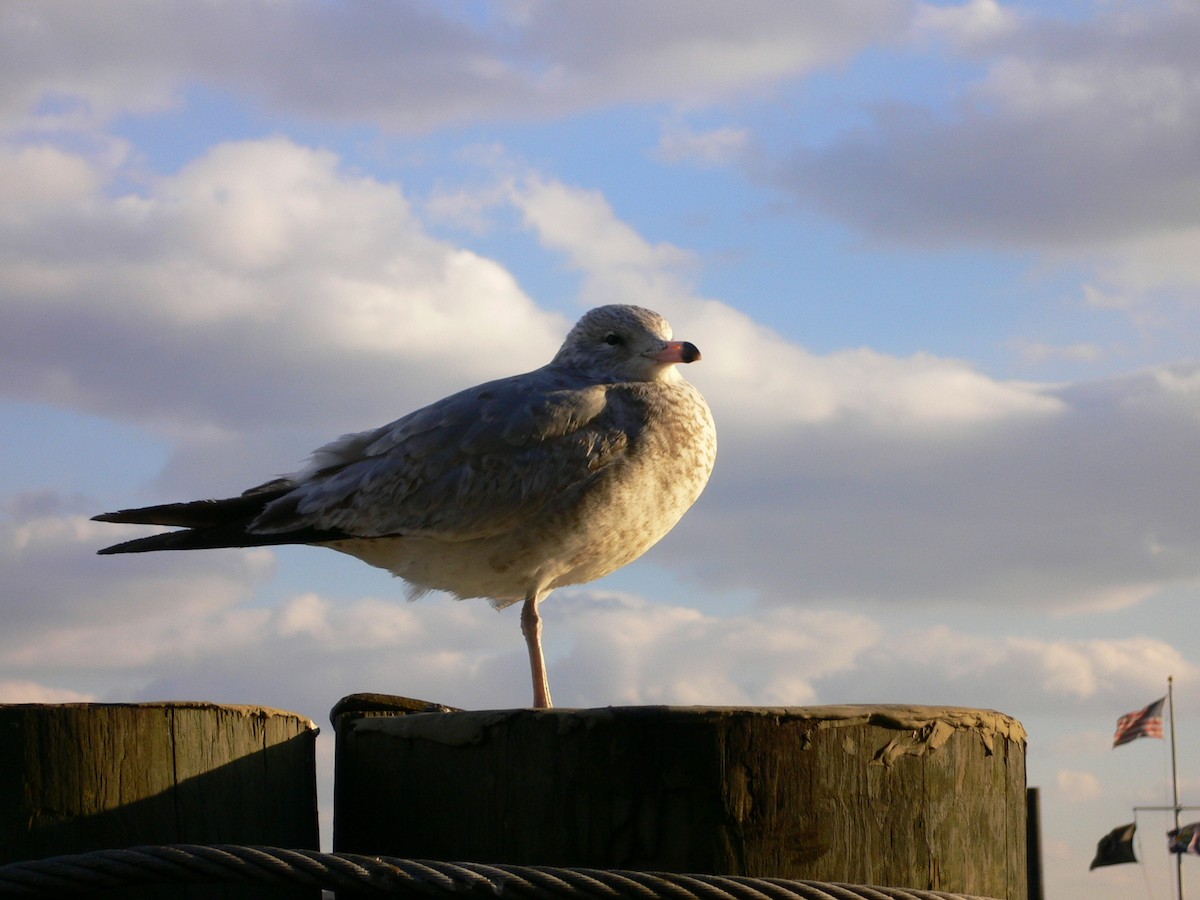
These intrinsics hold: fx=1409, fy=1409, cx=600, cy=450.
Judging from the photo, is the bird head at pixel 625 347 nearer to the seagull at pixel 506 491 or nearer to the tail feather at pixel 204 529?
the seagull at pixel 506 491

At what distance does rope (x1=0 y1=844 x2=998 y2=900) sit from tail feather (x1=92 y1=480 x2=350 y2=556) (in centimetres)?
334

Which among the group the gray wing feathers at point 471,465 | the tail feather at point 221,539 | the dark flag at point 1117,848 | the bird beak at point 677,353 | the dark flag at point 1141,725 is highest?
the bird beak at point 677,353

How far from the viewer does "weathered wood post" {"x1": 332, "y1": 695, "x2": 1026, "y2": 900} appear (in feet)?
11.5

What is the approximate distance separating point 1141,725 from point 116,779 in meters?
32.0

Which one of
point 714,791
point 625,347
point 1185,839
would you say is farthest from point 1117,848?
point 714,791

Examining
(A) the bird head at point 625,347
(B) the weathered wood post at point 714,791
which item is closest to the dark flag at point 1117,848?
(A) the bird head at point 625,347

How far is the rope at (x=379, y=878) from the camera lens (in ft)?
10.7

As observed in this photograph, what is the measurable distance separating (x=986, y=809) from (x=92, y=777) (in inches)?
96.8

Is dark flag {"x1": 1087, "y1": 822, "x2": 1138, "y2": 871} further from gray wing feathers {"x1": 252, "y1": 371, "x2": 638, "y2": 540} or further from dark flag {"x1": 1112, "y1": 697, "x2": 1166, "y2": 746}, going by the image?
gray wing feathers {"x1": 252, "y1": 371, "x2": 638, "y2": 540}

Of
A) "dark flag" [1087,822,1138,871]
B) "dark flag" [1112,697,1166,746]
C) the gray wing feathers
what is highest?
the gray wing feathers

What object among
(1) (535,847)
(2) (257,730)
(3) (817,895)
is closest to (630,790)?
(1) (535,847)

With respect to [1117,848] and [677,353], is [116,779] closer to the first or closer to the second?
[677,353]

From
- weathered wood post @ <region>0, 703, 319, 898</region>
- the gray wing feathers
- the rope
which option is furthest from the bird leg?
the rope

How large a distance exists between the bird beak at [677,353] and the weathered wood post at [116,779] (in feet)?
12.0
